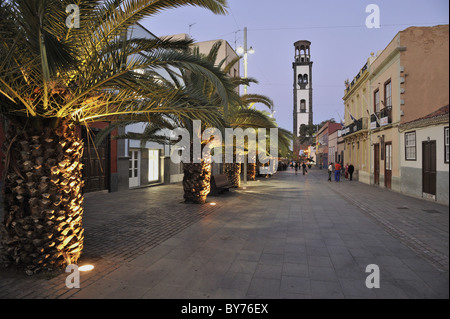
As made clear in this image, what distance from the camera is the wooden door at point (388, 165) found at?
648 inches

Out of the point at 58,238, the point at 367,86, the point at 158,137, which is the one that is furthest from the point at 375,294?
the point at 367,86

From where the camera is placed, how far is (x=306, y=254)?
16.4ft

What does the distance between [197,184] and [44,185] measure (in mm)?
6768

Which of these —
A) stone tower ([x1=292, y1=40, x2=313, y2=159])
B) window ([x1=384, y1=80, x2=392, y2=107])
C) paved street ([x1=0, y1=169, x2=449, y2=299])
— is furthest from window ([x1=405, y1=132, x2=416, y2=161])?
stone tower ([x1=292, y1=40, x2=313, y2=159])

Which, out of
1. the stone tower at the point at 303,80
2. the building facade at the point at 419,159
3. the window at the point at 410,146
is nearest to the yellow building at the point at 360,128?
the building facade at the point at 419,159

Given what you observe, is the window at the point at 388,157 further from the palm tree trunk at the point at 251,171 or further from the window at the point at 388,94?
the palm tree trunk at the point at 251,171

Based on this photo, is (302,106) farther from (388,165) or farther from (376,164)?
(388,165)

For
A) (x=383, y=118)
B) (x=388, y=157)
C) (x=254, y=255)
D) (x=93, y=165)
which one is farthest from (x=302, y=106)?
(x=254, y=255)

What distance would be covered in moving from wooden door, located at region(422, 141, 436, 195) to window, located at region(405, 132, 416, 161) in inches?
41.5

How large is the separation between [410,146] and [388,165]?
3707 millimetres

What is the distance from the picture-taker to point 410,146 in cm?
1341

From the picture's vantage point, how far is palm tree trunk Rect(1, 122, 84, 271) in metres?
3.98

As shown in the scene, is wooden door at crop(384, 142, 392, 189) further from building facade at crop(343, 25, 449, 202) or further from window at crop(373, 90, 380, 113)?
window at crop(373, 90, 380, 113)
